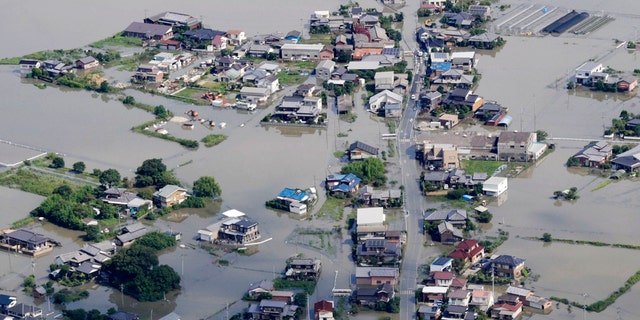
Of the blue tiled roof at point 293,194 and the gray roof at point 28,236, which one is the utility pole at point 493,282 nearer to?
the blue tiled roof at point 293,194

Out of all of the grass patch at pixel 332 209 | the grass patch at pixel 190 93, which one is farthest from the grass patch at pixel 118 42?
the grass patch at pixel 332 209

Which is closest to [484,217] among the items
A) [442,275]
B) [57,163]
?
[442,275]

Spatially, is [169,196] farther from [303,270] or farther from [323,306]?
[323,306]

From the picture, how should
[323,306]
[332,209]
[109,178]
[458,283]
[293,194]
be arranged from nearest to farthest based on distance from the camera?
1. [323,306]
2. [458,283]
3. [332,209]
4. [293,194]
5. [109,178]

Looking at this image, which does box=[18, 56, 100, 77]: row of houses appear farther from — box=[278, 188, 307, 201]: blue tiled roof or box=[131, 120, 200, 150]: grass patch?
box=[278, 188, 307, 201]: blue tiled roof

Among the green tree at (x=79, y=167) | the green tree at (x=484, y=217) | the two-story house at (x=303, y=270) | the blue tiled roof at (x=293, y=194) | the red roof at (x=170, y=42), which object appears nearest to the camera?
the two-story house at (x=303, y=270)

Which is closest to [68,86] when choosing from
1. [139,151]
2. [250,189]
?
[139,151]
